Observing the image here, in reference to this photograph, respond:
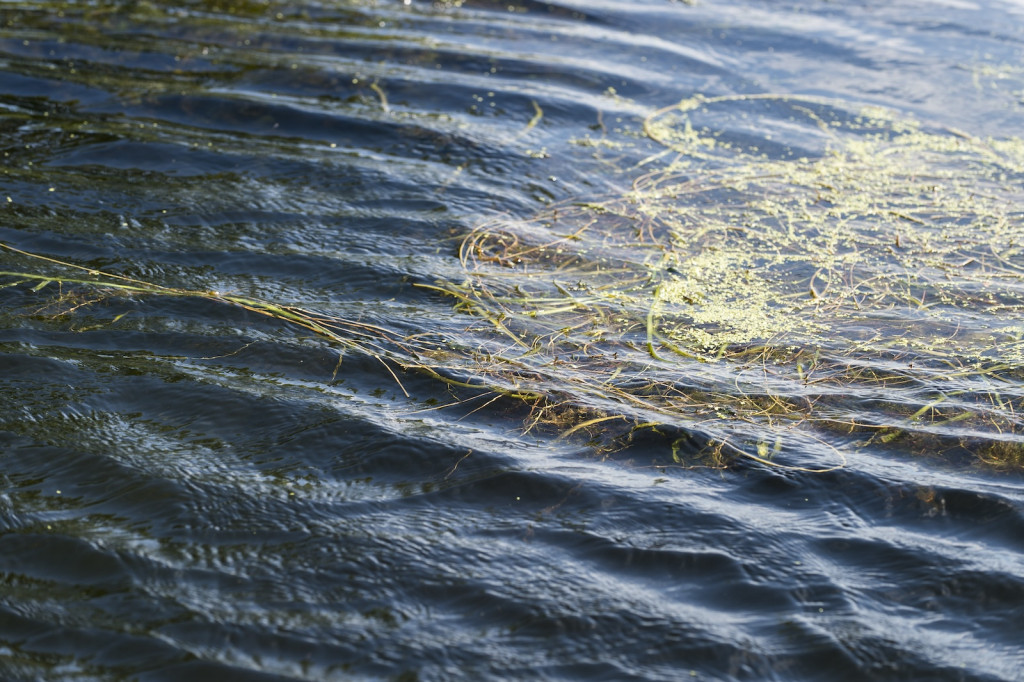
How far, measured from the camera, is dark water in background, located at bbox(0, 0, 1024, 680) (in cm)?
193

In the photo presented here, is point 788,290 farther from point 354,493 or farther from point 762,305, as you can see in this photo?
point 354,493

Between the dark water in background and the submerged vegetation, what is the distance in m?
0.11

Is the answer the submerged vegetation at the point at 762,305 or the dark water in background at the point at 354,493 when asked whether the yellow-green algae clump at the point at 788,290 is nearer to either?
the submerged vegetation at the point at 762,305

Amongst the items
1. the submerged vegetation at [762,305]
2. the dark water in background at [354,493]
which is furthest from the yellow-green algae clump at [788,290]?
the dark water in background at [354,493]

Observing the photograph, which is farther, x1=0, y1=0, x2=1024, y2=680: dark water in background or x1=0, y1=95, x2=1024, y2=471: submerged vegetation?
x1=0, y1=95, x2=1024, y2=471: submerged vegetation

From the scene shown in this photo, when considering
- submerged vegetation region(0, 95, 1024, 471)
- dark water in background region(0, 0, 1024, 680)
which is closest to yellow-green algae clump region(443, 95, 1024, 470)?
submerged vegetation region(0, 95, 1024, 471)

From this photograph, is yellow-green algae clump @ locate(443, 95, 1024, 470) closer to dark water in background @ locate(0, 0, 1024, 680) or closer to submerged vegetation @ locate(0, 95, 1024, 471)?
submerged vegetation @ locate(0, 95, 1024, 471)

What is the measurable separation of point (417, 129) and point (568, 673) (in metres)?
3.43

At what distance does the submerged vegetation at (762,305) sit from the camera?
268 centimetres

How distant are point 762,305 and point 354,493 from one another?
5.80 feet

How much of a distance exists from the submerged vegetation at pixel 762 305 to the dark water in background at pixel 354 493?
107 millimetres

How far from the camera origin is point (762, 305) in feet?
10.9

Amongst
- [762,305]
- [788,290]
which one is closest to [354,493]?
[762,305]

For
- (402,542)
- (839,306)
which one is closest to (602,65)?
(839,306)
